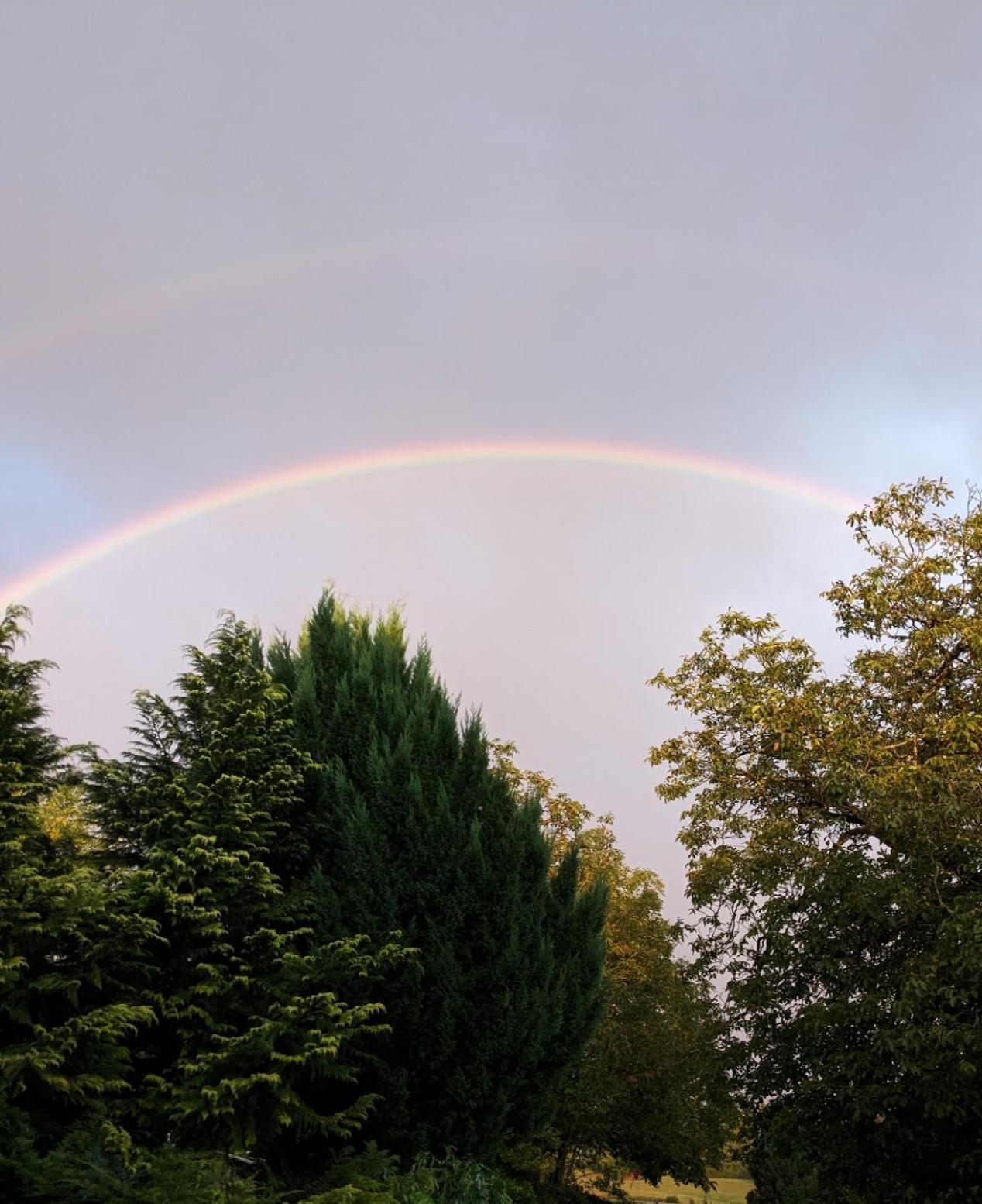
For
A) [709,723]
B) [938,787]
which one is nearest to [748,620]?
[709,723]

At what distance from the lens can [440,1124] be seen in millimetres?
13734

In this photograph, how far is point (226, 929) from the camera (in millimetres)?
13844

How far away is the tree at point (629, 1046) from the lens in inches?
998

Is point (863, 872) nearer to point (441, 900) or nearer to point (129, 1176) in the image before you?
point (441, 900)

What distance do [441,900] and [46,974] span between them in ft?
17.9

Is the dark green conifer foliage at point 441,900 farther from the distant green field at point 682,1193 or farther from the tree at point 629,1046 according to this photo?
the distant green field at point 682,1193

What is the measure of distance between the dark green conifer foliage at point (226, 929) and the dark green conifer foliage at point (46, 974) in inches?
26.7

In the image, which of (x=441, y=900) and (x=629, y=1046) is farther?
(x=629, y=1046)

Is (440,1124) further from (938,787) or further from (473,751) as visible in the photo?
(938,787)

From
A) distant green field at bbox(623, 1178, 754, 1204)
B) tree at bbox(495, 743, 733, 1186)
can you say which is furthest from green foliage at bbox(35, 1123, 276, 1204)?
distant green field at bbox(623, 1178, 754, 1204)

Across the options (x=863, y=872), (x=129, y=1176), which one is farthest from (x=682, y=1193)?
(x=129, y=1176)

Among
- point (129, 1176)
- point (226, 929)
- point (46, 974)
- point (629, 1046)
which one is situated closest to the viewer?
point (129, 1176)

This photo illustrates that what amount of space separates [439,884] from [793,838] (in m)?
7.05

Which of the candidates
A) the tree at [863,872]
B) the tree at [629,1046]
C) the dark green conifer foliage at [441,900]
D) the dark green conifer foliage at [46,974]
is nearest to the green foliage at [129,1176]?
the dark green conifer foliage at [46,974]
